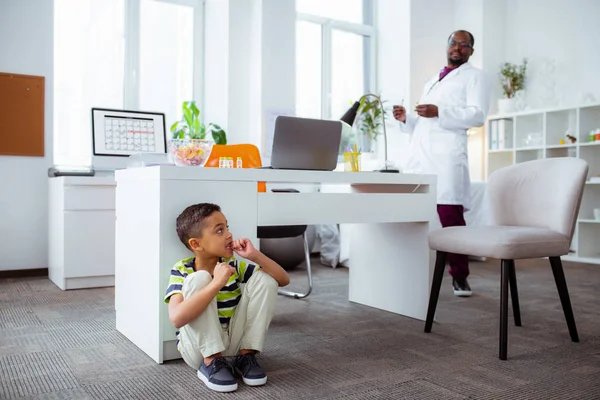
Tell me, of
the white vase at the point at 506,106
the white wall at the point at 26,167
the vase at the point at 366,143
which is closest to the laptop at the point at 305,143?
the white wall at the point at 26,167

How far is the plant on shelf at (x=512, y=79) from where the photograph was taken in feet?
18.0

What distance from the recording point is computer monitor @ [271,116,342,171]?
6.67 feet

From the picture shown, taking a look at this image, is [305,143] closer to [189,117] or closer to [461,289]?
[461,289]

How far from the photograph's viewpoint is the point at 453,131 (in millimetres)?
3115

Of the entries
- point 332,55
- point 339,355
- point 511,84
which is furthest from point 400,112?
point 511,84

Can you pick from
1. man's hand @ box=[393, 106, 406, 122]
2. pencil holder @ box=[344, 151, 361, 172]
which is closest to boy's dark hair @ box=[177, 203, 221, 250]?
pencil holder @ box=[344, 151, 361, 172]

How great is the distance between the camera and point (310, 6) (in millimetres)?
5488

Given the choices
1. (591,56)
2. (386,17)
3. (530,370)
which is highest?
(386,17)

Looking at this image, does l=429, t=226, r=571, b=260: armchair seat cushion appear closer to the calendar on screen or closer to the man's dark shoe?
the man's dark shoe

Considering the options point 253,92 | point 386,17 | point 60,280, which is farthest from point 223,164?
point 386,17

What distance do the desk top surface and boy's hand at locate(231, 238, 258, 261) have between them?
0.91ft

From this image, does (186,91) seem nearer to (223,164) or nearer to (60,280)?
(60,280)

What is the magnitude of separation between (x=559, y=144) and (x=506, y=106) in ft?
2.42

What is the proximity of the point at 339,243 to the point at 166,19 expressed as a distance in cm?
234
